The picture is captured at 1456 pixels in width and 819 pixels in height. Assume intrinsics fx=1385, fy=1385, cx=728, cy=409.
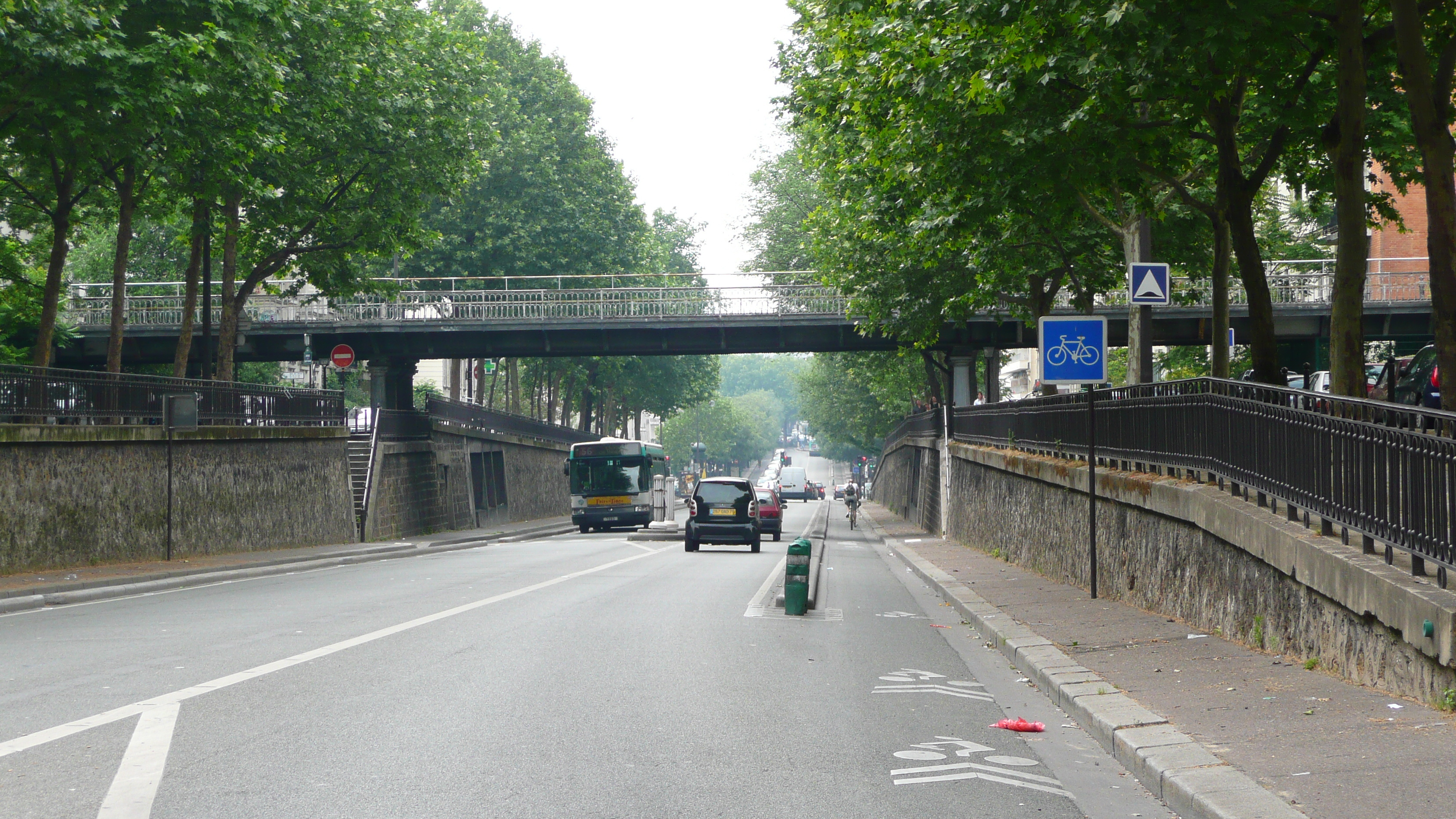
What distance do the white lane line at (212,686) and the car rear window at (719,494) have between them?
15147 mm

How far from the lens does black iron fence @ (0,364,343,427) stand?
70.8ft

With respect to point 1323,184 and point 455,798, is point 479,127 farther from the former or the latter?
point 455,798

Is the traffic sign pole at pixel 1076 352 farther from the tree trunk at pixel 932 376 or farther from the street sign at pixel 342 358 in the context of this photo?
the tree trunk at pixel 932 376

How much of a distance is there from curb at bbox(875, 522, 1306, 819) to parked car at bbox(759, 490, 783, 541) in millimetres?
29285

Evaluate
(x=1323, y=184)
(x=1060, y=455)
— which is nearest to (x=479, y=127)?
(x=1060, y=455)

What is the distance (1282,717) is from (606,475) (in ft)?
138

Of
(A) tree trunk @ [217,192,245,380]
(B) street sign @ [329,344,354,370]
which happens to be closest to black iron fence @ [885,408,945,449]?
(B) street sign @ [329,344,354,370]

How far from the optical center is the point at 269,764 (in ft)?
21.9

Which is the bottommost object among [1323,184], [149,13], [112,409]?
[112,409]

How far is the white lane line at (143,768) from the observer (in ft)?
18.9

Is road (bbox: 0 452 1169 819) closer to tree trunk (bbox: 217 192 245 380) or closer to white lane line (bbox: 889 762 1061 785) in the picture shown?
white lane line (bbox: 889 762 1061 785)

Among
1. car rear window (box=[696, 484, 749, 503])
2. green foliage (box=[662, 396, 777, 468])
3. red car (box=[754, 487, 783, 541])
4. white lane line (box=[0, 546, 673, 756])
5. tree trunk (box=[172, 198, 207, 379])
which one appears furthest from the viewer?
green foliage (box=[662, 396, 777, 468])

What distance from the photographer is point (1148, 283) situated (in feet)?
48.3

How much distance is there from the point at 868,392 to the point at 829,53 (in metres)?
58.6
